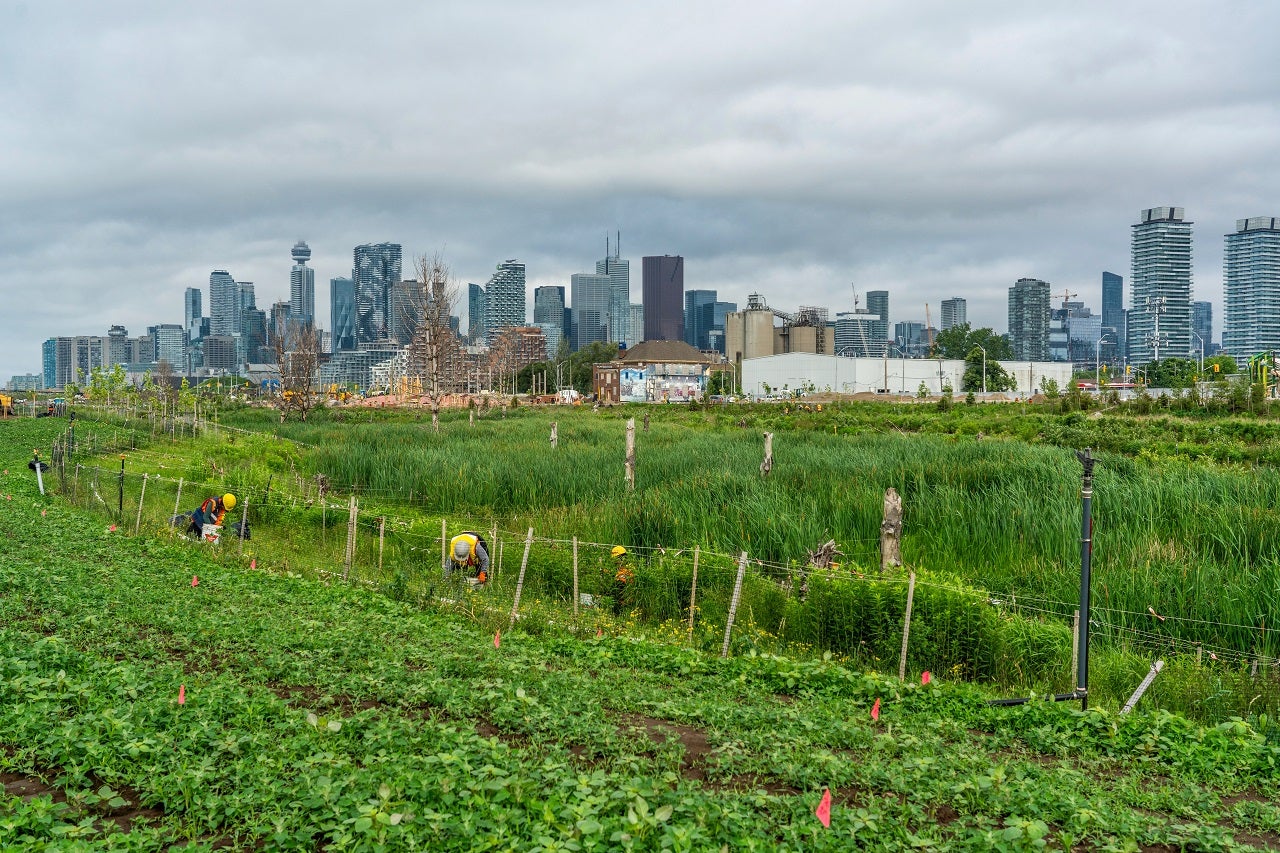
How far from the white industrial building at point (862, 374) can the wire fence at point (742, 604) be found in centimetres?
8115

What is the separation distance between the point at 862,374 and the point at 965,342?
1822 inches

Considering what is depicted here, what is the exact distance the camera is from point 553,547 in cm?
1576

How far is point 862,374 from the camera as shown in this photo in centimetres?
10000

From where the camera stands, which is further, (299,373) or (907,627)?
(299,373)

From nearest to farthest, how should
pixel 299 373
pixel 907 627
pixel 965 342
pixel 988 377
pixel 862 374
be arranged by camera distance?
pixel 907 627 < pixel 299 373 < pixel 988 377 < pixel 862 374 < pixel 965 342

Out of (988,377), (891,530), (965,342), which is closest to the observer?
(891,530)

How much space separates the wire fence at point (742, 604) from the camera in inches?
426

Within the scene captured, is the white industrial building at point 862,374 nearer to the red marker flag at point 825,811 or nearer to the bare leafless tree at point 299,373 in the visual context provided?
the bare leafless tree at point 299,373

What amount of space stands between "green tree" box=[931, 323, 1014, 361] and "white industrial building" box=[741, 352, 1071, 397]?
76.0 feet

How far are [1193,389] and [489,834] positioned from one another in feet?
181

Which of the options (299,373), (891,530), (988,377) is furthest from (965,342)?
(891,530)

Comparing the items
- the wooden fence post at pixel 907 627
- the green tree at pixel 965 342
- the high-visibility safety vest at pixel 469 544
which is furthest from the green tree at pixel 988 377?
the wooden fence post at pixel 907 627

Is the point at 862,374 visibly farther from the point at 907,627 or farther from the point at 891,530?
the point at 907,627

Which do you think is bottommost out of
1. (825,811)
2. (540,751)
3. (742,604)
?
(742,604)
